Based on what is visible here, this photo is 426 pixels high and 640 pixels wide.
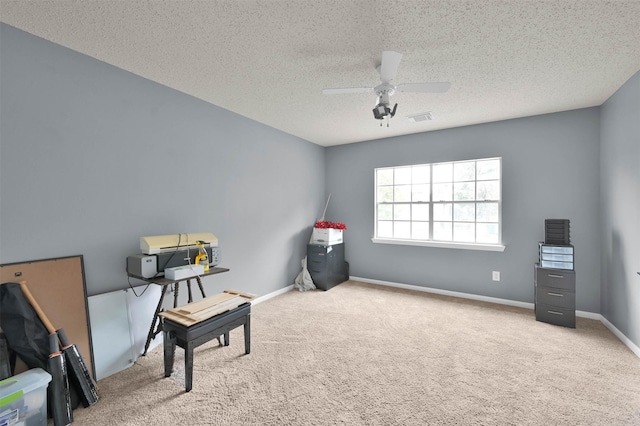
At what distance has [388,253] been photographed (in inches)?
182

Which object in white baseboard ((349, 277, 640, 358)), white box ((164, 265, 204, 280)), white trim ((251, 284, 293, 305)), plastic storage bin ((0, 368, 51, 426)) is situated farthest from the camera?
white trim ((251, 284, 293, 305))

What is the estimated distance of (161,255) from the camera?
228 cm

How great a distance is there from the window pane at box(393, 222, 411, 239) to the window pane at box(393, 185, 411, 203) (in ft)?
1.31

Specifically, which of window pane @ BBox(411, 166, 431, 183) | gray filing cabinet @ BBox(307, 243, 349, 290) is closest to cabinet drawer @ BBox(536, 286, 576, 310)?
window pane @ BBox(411, 166, 431, 183)

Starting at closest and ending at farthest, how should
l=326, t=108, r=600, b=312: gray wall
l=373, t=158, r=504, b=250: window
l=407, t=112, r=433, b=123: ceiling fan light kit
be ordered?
l=326, t=108, r=600, b=312: gray wall → l=407, t=112, r=433, b=123: ceiling fan light kit → l=373, t=158, r=504, b=250: window

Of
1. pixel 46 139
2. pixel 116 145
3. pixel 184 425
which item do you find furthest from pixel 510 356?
pixel 46 139

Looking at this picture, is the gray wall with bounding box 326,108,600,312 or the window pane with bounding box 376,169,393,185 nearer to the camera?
the gray wall with bounding box 326,108,600,312

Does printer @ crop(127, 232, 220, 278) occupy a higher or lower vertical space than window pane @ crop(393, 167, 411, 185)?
lower

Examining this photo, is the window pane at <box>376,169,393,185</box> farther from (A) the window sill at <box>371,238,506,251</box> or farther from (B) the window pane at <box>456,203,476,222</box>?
(B) the window pane at <box>456,203,476,222</box>

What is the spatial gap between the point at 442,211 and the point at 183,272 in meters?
3.70

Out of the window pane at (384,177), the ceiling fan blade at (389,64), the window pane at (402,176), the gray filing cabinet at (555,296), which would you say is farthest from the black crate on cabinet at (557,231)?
the ceiling fan blade at (389,64)

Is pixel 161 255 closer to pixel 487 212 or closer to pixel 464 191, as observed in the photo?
pixel 464 191

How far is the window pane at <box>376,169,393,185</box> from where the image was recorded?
15.5 ft

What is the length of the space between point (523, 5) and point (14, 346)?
3.76 meters
